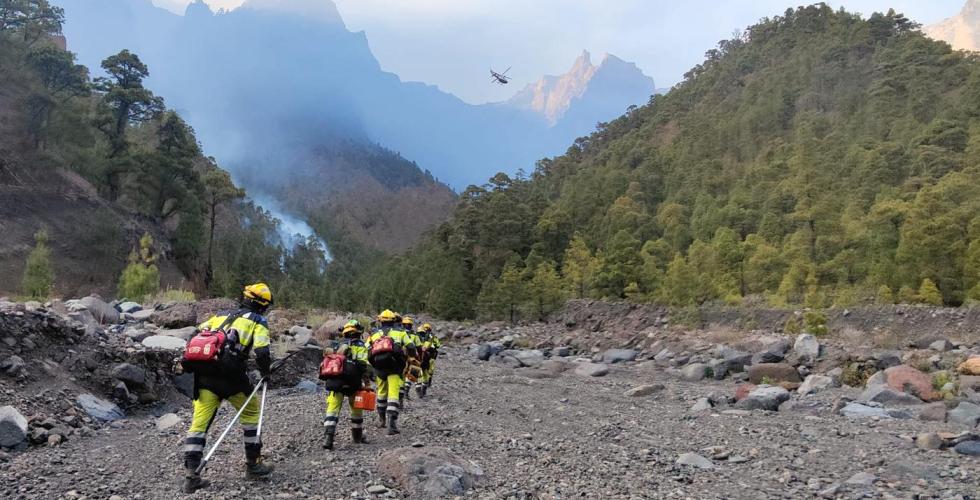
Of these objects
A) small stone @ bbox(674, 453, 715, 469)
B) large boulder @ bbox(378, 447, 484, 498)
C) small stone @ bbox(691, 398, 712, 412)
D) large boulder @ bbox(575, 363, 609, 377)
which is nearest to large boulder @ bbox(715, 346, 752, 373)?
large boulder @ bbox(575, 363, 609, 377)

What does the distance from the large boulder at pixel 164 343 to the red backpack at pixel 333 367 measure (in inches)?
254

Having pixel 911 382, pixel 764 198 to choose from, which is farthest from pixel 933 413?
pixel 764 198

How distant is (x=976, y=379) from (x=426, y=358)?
12568mm

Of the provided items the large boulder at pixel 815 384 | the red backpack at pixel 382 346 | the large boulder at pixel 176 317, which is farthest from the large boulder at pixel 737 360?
the large boulder at pixel 176 317

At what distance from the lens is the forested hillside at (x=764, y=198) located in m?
31.1

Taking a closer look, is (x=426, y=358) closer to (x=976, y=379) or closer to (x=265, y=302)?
(x=265, y=302)

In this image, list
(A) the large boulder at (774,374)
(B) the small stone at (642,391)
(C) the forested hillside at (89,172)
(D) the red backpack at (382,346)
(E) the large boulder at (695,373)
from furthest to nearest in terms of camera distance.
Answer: (C) the forested hillside at (89,172) → (E) the large boulder at (695,373) → (A) the large boulder at (774,374) → (B) the small stone at (642,391) → (D) the red backpack at (382,346)

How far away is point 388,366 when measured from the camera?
399 inches

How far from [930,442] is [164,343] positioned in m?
14.6

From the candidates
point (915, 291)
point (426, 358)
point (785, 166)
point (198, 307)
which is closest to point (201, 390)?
point (426, 358)

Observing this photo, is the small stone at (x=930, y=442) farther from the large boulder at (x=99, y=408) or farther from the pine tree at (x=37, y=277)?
the pine tree at (x=37, y=277)

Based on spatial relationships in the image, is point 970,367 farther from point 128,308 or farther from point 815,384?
point 128,308

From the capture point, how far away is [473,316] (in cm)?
5322

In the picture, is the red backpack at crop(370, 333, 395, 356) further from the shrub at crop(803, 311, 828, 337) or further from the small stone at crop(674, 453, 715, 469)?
the shrub at crop(803, 311, 828, 337)
